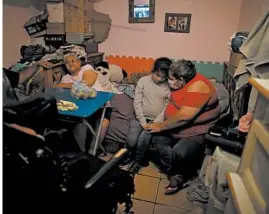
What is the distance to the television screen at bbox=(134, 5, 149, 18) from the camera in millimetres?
3748

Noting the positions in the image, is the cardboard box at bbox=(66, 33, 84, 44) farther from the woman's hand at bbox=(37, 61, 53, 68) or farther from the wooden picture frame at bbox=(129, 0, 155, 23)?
the wooden picture frame at bbox=(129, 0, 155, 23)

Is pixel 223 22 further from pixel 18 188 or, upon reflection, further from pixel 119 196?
pixel 18 188

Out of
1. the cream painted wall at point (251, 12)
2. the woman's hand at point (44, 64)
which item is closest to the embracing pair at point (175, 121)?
the cream painted wall at point (251, 12)

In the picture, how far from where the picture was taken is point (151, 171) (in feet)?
7.82

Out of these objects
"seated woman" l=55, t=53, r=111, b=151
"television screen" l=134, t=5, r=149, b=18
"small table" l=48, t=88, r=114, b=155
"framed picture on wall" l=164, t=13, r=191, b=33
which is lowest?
"small table" l=48, t=88, r=114, b=155

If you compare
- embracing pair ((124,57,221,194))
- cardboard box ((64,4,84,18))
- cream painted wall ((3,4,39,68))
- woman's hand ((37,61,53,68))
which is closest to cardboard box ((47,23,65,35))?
cardboard box ((64,4,84,18))

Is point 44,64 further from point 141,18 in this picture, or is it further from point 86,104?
point 141,18

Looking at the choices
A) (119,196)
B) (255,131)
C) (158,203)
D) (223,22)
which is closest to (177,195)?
(158,203)

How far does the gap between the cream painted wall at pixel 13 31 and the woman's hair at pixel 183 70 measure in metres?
2.12

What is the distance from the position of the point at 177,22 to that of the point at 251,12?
1152mm

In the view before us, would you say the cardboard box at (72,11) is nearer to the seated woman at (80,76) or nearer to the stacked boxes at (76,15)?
the stacked boxes at (76,15)

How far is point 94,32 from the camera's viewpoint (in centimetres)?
379

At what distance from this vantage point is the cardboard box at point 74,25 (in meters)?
3.23

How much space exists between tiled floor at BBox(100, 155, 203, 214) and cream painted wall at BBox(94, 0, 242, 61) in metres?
2.26
